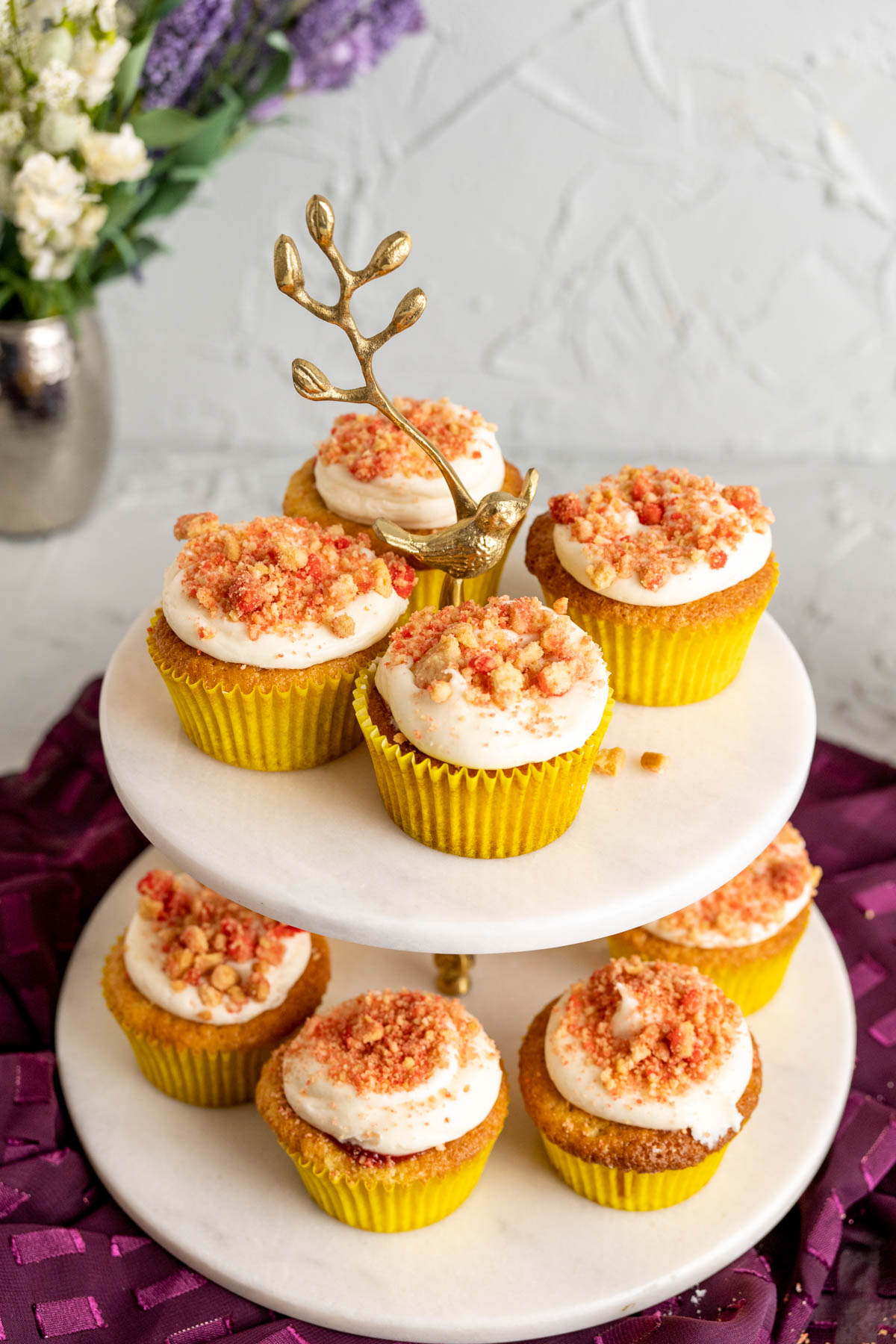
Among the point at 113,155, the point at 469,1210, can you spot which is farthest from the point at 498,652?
the point at 113,155

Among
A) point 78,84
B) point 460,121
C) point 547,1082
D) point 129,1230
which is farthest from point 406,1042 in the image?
point 460,121

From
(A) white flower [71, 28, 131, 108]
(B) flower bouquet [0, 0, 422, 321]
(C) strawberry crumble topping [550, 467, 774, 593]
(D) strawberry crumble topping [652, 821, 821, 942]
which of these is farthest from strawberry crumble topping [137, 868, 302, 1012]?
(A) white flower [71, 28, 131, 108]

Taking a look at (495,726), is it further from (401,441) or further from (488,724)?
(401,441)

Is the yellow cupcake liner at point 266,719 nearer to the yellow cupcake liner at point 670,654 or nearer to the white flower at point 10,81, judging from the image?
the yellow cupcake liner at point 670,654

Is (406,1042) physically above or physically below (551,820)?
below

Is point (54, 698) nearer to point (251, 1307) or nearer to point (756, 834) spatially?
point (251, 1307)
